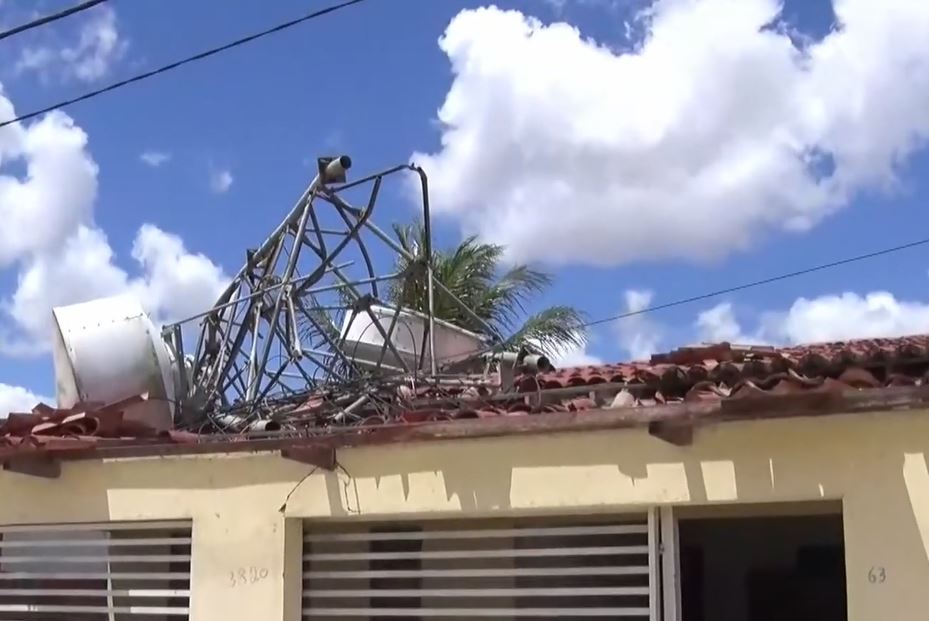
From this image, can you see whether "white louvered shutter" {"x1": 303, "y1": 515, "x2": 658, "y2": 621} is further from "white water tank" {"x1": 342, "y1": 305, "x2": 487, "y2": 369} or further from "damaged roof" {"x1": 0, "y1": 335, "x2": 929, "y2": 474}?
"white water tank" {"x1": 342, "y1": 305, "x2": 487, "y2": 369}

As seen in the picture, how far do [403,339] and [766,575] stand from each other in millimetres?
3829

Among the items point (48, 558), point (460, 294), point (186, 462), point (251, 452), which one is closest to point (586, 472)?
point (251, 452)

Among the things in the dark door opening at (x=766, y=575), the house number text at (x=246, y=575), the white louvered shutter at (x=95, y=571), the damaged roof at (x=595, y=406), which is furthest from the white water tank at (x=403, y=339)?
the house number text at (x=246, y=575)

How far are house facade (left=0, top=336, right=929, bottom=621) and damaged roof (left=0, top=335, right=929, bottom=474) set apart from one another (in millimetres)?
Answer: 19

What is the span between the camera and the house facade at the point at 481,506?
538cm

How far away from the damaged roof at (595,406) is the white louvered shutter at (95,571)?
57cm

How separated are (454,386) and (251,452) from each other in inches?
92.3

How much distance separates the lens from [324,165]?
9.62 meters

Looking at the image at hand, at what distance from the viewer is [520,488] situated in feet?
20.5

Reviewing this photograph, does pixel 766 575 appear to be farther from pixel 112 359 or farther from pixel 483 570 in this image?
pixel 112 359

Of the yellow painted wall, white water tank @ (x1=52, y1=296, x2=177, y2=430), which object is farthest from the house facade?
white water tank @ (x1=52, y1=296, x2=177, y2=430)

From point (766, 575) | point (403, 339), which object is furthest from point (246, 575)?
point (766, 575)

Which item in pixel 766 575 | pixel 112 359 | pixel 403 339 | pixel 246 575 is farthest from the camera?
pixel 766 575

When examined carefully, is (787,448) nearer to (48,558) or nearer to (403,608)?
(403,608)
